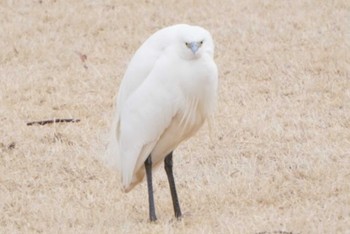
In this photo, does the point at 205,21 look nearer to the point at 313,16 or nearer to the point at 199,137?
the point at 313,16

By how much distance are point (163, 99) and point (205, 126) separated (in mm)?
2396

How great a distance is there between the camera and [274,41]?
402 inches

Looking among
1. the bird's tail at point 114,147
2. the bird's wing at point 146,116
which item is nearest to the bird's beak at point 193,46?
the bird's wing at point 146,116

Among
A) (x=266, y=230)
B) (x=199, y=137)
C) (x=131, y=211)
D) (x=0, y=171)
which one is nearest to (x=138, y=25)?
(x=199, y=137)

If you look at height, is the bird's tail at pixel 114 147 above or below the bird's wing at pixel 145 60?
below

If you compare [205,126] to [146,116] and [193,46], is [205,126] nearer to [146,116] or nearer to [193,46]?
[146,116]

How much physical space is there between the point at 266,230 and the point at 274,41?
17.7 ft

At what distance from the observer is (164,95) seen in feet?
17.4

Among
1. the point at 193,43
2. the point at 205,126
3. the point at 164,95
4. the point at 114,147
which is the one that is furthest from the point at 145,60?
the point at 205,126

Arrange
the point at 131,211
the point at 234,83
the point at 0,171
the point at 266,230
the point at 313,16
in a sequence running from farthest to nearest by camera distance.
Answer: the point at 313,16 → the point at 234,83 → the point at 0,171 → the point at 131,211 → the point at 266,230

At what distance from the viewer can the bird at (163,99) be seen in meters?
5.23

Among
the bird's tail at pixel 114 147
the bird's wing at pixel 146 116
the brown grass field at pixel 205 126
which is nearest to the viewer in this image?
the bird's wing at pixel 146 116

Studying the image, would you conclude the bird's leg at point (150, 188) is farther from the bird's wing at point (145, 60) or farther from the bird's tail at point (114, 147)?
the bird's wing at point (145, 60)

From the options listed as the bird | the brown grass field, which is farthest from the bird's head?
the brown grass field
